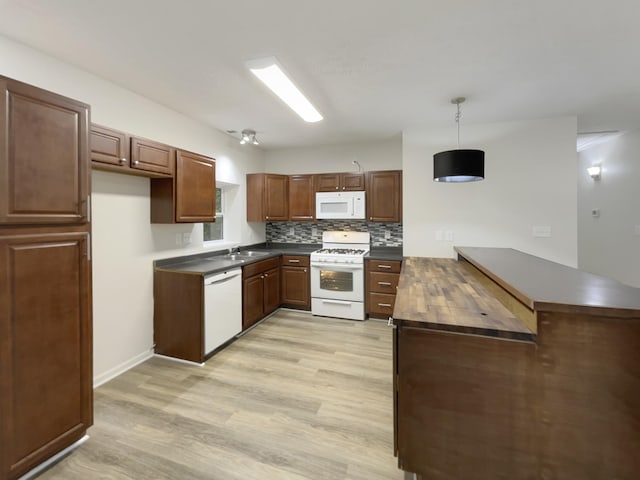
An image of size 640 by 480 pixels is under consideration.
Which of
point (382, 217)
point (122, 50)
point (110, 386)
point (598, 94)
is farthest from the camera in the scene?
point (382, 217)

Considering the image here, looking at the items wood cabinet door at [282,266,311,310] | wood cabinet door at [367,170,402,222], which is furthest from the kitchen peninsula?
wood cabinet door at [282,266,311,310]

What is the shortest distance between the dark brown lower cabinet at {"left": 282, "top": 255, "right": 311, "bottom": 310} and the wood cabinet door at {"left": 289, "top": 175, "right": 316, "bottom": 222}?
0.67 meters

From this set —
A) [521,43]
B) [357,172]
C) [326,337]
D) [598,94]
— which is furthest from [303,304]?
[598,94]

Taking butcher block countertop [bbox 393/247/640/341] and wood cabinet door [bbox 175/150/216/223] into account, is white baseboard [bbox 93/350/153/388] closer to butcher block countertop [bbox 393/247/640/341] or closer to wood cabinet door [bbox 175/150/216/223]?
wood cabinet door [bbox 175/150/216/223]

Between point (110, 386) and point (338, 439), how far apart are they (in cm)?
199

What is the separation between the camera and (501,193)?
3.68 m

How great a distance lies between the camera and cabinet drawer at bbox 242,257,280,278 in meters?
3.70

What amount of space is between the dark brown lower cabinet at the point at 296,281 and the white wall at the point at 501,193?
1478 millimetres

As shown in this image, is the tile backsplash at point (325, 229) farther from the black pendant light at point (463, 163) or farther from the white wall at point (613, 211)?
the white wall at point (613, 211)

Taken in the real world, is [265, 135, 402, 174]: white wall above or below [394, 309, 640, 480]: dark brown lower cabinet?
above

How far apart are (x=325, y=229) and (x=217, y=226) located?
5.51 ft

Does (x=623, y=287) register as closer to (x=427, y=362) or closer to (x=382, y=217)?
(x=427, y=362)

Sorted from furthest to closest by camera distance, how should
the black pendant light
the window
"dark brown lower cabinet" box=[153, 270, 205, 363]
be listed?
the window → "dark brown lower cabinet" box=[153, 270, 205, 363] → the black pendant light

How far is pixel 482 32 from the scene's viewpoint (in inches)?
74.7
